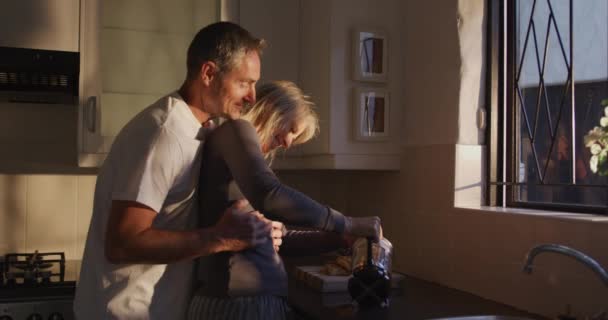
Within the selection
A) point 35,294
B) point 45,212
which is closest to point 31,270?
point 35,294

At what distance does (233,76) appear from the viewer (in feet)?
4.40

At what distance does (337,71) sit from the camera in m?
2.28

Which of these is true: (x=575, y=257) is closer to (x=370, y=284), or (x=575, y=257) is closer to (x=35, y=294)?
(x=370, y=284)

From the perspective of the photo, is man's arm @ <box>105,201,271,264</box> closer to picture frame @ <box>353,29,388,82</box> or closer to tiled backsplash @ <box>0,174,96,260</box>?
picture frame @ <box>353,29,388,82</box>

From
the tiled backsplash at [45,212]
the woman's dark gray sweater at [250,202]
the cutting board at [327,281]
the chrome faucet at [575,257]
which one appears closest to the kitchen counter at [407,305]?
the cutting board at [327,281]

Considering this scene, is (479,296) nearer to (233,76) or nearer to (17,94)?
(233,76)

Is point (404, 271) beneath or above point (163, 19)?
beneath

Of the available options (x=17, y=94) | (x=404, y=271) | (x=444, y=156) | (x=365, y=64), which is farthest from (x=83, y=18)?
(x=404, y=271)

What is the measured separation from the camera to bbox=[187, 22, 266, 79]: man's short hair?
1.32 metres

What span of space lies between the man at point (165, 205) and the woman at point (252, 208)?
0.12ft

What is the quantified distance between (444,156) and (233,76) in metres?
1.06

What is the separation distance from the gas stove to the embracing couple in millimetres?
676

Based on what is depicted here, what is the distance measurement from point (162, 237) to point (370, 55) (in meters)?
1.34

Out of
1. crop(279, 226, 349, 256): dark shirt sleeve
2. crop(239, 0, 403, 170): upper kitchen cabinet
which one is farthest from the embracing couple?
crop(239, 0, 403, 170): upper kitchen cabinet
